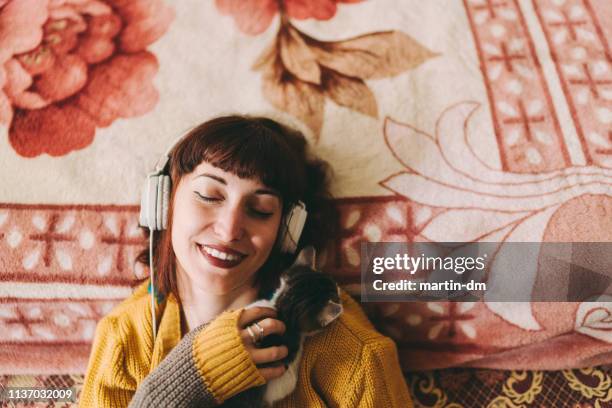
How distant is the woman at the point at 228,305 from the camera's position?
28.3 inches

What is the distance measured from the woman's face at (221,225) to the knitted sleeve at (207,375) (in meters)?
0.09

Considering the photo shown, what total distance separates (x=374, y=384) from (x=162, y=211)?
44cm

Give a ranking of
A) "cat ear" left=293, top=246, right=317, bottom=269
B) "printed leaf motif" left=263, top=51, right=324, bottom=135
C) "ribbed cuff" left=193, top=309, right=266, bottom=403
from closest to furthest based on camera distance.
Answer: "ribbed cuff" left=193, top=309, right=266, bottom=403
"cat ear" left=293, top=246, right=317, bottom=269
"printed leaf motif" left=263, top=51, right=324, bottom=135

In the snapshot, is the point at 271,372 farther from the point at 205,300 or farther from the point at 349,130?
the point at 349,130

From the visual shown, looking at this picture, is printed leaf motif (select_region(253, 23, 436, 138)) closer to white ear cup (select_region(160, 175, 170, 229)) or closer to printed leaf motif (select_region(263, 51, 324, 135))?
printed leaf motif (select_region(263, 51, 324, 135))

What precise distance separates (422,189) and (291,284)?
30 centimetres

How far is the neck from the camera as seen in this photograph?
840mm

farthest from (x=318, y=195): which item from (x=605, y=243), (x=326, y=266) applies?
(x=605, y=243)

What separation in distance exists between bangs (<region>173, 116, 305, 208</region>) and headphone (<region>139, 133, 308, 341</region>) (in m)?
0.03

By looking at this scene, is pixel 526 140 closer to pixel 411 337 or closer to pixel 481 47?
pixel 481 47

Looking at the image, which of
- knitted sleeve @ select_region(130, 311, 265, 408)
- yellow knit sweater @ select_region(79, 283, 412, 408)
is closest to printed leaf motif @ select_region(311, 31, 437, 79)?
yellow knit sweater @ select_region(79, 283, 412, 408)

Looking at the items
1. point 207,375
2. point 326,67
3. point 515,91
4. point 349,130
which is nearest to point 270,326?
point 207,375

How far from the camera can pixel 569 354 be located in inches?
33.5

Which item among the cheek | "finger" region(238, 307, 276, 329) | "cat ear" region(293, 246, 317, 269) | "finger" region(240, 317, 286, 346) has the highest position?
the cheek
